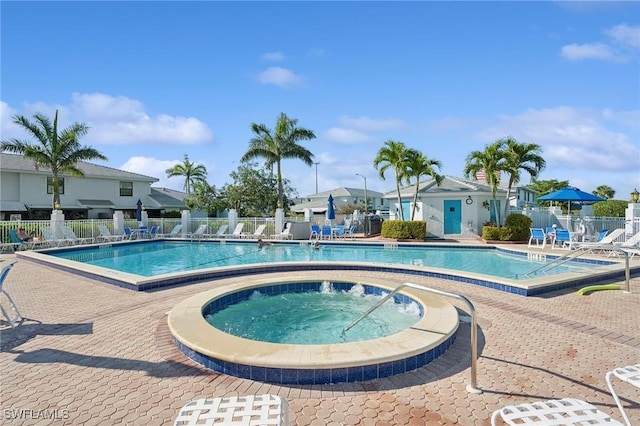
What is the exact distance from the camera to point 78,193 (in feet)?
95.4

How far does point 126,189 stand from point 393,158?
986 inches

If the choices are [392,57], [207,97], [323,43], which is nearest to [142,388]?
[323,43]

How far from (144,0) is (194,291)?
8834 millimetres

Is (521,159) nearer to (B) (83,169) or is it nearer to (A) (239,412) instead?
(A) (239,412)

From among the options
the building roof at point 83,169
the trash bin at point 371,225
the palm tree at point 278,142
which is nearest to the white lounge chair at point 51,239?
the building roof at point 83,169

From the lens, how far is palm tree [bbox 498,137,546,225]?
1866cm

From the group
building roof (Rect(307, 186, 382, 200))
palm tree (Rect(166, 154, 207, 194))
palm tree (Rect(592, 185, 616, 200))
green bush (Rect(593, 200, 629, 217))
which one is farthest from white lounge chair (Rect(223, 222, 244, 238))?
palm tree (Rect(592, 185, 616, 200))

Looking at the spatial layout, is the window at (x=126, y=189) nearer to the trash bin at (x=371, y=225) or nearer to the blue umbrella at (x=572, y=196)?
the trash bin at (x=371, y=225)

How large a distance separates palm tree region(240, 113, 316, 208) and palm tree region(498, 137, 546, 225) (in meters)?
14.1

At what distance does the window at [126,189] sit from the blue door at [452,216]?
90.9ft

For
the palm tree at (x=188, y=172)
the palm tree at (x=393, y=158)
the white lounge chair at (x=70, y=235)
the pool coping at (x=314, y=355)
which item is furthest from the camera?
the palm tree at (x=188, y=172)

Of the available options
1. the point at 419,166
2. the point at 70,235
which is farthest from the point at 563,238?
the point at 70,235

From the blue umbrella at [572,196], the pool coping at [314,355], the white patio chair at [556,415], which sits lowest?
the pool coping at [314,355]

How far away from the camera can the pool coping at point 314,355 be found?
3.95 metres
